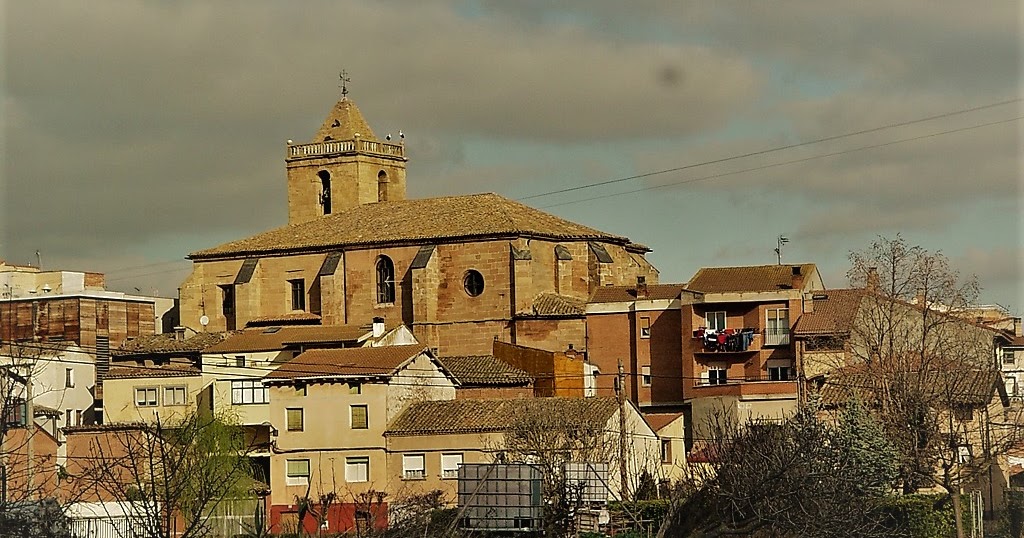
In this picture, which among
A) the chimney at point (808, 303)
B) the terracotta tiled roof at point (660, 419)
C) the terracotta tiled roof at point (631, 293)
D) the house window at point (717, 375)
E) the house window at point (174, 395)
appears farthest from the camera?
the terracotta tiled roof at point (631, 293)

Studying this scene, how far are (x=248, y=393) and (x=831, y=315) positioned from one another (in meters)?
20.3

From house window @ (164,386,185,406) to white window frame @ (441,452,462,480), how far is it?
12.8 metres

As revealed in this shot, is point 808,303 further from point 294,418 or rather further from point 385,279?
point 294,418

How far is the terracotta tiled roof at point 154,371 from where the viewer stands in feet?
204

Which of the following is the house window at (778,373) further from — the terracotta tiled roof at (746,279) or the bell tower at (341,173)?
the bell tower at (341,173)

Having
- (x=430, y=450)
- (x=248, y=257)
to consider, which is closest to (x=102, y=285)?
(x=248, y=257)

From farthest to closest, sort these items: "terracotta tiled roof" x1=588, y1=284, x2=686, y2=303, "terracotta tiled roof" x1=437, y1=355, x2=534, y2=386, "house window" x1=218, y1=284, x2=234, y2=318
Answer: "house window" x1=218, y1=284, x2=234, y2=318 < "terracotta tiled roof" x1=588, y1=284, x2=686, y2=303 < "terracotta tiled roof" x1=437, y1=355, x2=534, y2=386

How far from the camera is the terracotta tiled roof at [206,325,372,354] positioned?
62875 mm

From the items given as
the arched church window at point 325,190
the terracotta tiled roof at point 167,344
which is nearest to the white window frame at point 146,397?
the terracotta tiled roof at point 167,344

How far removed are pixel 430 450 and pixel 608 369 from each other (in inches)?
534

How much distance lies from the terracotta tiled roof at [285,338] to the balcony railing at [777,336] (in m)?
14.4

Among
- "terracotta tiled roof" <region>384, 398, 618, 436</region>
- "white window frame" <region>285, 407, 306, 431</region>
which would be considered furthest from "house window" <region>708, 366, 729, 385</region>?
"white window frame" <region>285, 407, 306, 431</region>

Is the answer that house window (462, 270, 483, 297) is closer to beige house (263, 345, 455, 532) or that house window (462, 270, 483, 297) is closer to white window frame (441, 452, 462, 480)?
beige house (263, 345, 455, 532)

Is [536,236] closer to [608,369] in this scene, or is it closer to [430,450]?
[608,369]
